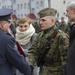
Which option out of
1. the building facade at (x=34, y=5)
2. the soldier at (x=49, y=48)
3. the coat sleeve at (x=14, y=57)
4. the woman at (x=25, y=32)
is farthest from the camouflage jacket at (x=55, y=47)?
the building facade at (x=34, y=5)

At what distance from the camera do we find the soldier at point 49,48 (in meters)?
4.70

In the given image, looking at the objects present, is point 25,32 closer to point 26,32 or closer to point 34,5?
point 26,32

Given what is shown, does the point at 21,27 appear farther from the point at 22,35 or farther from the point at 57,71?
the point at 57,71

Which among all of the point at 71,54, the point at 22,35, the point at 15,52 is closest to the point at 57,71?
the point at 15,52

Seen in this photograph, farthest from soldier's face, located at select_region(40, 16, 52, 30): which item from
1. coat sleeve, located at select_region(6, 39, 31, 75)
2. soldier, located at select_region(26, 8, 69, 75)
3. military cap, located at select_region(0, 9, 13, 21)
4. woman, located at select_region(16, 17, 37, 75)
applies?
woman, located at select_region(16, 17, 37, 75)

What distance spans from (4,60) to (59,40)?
0.98 meters

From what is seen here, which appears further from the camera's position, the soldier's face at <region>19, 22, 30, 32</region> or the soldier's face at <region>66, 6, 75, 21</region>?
the soldier's face at <region>19, 22, 30, 32</region>

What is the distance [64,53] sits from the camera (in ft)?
15.3

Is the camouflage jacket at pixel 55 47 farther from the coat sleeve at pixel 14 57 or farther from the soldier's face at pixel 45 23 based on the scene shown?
the coat sleeve at pixel 14 57

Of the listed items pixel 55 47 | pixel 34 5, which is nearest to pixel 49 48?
pixel 55 47

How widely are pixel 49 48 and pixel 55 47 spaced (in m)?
0.11

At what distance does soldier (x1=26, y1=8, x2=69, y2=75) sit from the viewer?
4704 millimetres

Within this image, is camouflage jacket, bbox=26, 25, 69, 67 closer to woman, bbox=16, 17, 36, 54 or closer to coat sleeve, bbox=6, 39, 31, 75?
coat sleeve, bbox=6, 39, 31, 75

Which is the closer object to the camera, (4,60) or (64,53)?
(4,60)
